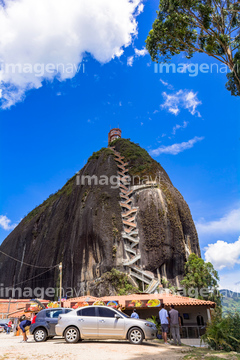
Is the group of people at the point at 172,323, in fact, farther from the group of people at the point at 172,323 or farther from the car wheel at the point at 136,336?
the car wheel at the point at 136,336

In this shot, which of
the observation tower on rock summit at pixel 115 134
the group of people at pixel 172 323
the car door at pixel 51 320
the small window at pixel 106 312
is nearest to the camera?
the small window at pixel 106 312

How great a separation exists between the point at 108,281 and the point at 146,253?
22.0 ft

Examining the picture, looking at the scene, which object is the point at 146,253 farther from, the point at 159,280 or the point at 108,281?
the point at 108,281

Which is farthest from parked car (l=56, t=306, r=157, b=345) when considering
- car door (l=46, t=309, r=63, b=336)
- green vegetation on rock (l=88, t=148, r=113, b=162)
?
green vegetation on rock (l=88, t=148, r=113, b=162)

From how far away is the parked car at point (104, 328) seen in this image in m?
10.0

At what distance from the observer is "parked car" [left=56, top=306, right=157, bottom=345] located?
10.0 metres

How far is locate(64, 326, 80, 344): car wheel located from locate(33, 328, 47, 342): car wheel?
2236mm

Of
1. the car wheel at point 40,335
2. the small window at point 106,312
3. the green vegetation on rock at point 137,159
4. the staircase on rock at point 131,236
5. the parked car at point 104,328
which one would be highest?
the green vegetation on rock at point 137,159

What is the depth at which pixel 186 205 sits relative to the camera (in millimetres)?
48344

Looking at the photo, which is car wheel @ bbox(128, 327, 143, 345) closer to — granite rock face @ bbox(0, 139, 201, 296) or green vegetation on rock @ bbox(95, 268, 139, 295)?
green vegetation on rock @ bbox(95, 268, 139, 295)

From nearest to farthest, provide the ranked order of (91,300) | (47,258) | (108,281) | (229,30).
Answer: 1. (229,30)
2. (91,300)
3. (108,281)
4. (47,258)

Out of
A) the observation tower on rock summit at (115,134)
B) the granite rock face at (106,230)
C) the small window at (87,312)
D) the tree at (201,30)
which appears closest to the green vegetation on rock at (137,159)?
the granite rock face at (106,230)

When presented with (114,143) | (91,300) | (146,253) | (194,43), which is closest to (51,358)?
(194,43)

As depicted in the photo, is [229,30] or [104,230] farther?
[104,230]
